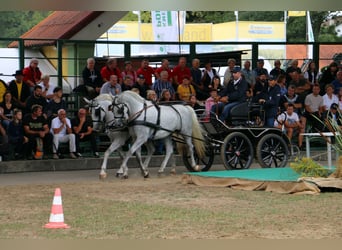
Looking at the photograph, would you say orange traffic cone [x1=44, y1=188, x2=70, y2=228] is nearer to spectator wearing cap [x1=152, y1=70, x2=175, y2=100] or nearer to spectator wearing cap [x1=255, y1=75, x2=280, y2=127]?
spectator wearing cap [x1=152, y1=70, x2=175, y2=100]

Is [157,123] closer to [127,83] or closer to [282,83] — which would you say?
[127,83]

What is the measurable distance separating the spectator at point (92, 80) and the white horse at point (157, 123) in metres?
3.28

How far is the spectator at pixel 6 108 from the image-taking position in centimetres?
1950

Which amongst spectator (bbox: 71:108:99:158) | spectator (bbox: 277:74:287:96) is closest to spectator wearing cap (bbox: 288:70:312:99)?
spectator (bbox: 277:74:287:96)

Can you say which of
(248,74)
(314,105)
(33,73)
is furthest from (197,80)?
(33,73)

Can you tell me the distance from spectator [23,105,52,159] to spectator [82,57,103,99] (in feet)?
5.51

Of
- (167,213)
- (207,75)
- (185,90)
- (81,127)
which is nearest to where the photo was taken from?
(167,213)

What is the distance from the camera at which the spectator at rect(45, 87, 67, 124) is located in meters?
20.1

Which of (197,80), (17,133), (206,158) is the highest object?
(197,80)

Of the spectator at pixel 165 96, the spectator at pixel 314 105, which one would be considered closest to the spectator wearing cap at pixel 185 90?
the spectator at pixel 165 96

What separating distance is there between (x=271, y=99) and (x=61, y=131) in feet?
16.6

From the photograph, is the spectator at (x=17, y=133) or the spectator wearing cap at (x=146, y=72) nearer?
the spectator at (x=17, y=133)

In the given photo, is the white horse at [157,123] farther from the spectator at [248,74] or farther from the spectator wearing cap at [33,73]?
the spectator at [248,74]

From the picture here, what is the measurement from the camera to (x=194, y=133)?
1838 centimetres
